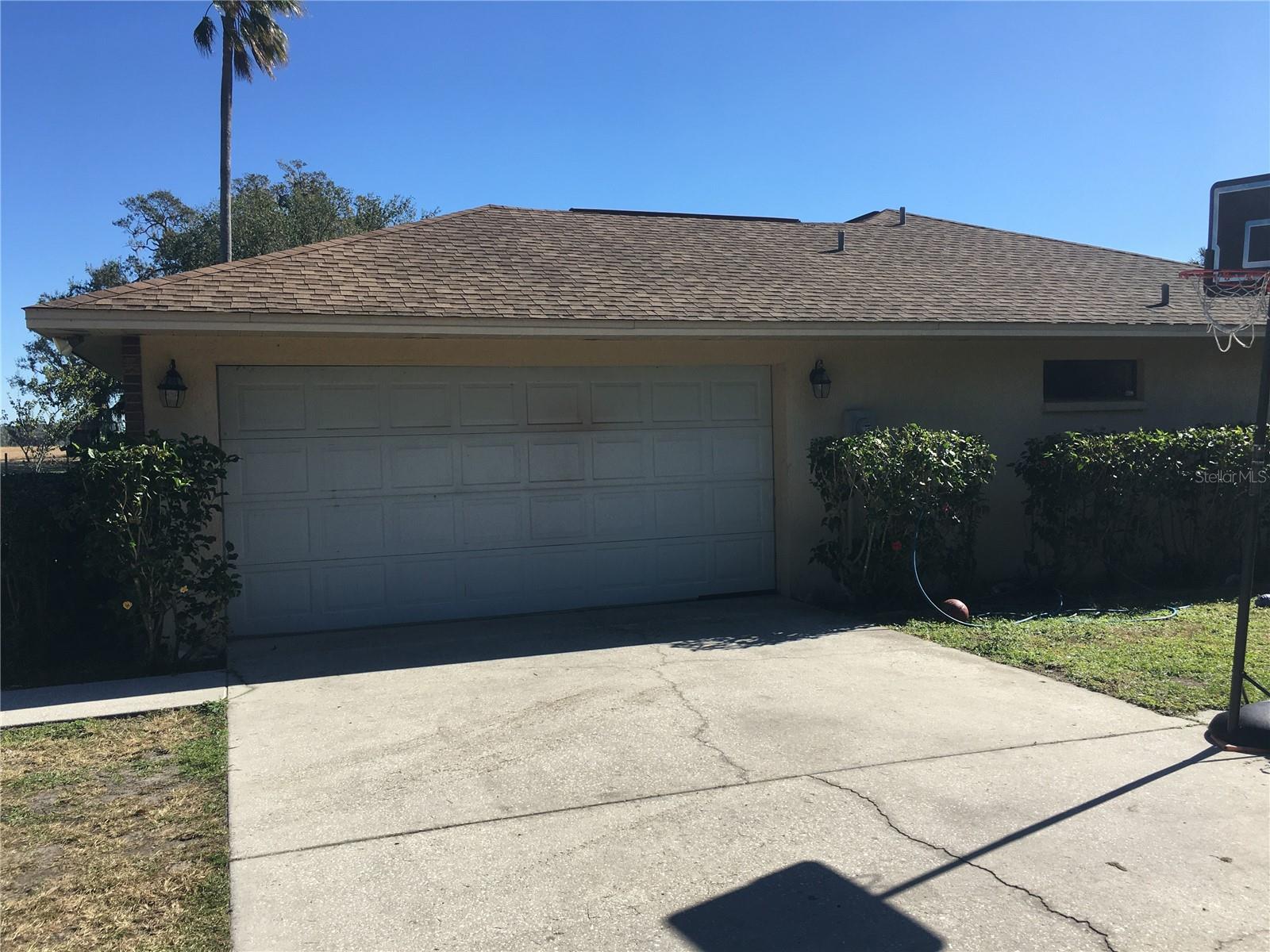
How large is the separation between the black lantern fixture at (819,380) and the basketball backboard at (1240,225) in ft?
12.6

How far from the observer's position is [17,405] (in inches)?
1049

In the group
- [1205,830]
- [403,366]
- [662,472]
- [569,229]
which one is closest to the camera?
[1205,830]

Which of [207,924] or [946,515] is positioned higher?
[946,515]

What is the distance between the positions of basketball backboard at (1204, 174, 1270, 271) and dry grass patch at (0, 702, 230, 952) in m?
6.76

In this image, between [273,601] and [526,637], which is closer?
[526,637]

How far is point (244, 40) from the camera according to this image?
24281 millimetres

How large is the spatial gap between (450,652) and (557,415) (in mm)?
2582

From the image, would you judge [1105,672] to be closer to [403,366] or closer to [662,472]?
[662,472]

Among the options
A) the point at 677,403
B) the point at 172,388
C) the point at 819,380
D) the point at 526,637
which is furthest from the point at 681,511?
the point at 172,388

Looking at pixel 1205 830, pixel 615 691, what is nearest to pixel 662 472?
pixel 615 691

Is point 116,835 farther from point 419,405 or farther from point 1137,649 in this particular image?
point 1137,649

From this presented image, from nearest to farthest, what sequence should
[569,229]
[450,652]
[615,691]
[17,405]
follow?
[615,691]
[450,652]
[569,229]
[17,405]

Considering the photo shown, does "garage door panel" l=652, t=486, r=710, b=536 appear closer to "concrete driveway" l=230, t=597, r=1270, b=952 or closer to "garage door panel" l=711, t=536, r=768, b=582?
"garage door panel" l=711, t=536, r=768, b=582

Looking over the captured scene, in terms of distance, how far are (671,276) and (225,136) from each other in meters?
17.3
